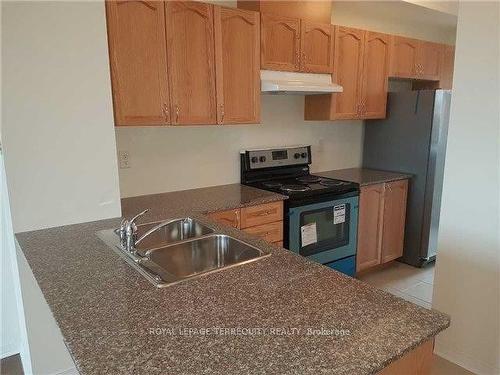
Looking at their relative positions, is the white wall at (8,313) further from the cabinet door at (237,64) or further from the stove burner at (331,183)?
the stove burner at (331,183)

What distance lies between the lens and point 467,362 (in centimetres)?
212

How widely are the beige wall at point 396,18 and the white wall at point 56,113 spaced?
2.37 metres

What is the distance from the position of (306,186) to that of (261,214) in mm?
573

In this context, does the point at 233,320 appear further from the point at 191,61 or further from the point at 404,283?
the point at 404,283

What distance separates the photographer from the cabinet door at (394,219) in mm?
3357

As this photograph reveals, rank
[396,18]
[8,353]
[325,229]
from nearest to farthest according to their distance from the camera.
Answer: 1. [8,353]
2. [325,229]
3. [396,18]

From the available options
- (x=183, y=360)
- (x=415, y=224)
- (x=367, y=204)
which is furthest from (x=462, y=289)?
(x=183, y=360)

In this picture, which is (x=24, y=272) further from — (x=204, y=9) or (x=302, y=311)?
(x=204, y=9)

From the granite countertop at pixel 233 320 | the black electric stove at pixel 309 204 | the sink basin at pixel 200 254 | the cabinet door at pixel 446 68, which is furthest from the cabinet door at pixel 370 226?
the granite countertop at pixel 233 320

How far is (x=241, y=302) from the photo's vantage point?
43.1 inches

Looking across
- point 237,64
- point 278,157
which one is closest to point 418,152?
point 278,157

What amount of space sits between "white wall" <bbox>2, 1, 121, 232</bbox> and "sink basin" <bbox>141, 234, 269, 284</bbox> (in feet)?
1.90

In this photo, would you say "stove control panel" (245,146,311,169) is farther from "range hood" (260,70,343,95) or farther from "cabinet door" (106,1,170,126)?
"cabinet door" (106,1,170,126)

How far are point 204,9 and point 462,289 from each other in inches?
90.9
